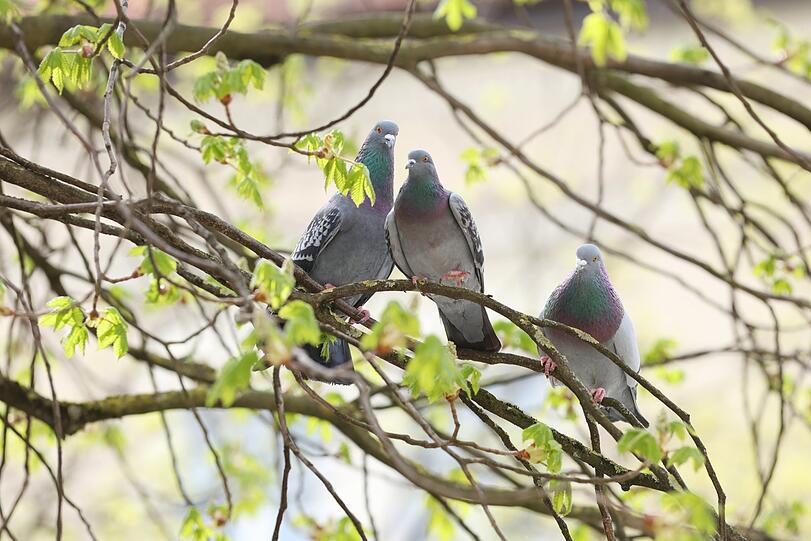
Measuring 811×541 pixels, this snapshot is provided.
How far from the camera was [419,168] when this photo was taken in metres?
3.14

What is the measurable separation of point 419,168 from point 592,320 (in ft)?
2.54

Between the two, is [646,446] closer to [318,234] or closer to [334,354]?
[334,354]

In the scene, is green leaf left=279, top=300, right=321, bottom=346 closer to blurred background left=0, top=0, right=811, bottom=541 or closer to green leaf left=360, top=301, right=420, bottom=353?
green leaf left=360, top=301, right=420, bottom=353

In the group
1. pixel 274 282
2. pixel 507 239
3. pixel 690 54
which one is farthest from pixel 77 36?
pixel 507 239

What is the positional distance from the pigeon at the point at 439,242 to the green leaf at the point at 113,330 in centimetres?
104

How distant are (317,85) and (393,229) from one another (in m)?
7.61

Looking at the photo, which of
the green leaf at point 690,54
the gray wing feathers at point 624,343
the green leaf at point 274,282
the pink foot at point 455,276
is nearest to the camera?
the green leaf at point 274,282

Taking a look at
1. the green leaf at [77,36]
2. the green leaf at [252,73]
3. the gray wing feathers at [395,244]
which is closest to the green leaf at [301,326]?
the green leaf at [252,73]

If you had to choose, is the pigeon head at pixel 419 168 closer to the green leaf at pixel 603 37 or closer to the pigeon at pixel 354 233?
the pigeon at pixel 354 233

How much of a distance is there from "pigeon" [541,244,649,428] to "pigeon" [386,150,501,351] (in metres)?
0.26

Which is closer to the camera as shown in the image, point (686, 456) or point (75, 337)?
point (686, 456)

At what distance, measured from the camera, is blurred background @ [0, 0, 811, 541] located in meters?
8.39

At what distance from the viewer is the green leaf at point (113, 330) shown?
236 cm

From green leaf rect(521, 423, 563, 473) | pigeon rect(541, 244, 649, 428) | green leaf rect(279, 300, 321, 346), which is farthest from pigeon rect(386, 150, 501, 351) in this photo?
green leaf rect(279, 300, 321, 346)
